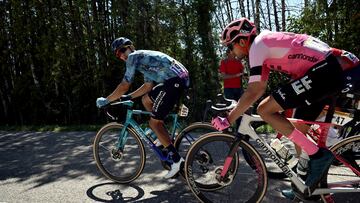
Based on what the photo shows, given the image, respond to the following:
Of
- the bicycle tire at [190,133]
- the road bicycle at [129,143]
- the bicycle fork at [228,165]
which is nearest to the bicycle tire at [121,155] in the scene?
the road bicycle at [129,143]

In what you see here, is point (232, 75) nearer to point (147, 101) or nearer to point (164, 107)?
point (147, 101)

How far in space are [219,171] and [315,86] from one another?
1309 millimetres

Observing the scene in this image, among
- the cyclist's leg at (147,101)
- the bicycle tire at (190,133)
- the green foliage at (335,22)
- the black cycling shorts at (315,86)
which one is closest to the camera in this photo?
the black cycling shorts at (315,86)

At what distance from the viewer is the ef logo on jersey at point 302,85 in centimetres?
316

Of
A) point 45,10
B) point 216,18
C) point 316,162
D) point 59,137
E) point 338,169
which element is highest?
point 45,10

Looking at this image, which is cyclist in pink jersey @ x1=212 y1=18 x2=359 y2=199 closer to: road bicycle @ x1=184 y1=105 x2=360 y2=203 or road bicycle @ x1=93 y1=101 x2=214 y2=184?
road bicycle @ x1=184 y1=105 x2=360 y2=203

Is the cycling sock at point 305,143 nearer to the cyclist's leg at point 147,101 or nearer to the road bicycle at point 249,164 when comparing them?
the road bicycle at point 249,164

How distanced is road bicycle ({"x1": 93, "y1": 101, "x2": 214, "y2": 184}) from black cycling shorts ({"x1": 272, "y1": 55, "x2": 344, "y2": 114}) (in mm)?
1510

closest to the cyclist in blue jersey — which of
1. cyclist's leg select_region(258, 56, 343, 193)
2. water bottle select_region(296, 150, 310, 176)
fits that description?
water bottle select_region(296, 150, 310, 176)

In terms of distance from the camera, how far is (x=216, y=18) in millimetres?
12984

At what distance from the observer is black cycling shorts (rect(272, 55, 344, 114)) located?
3148mm

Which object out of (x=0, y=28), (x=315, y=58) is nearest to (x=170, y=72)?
(x=315, y=58)

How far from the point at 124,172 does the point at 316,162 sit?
2643 mm

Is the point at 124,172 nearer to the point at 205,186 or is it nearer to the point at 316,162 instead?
the point at 205,186
